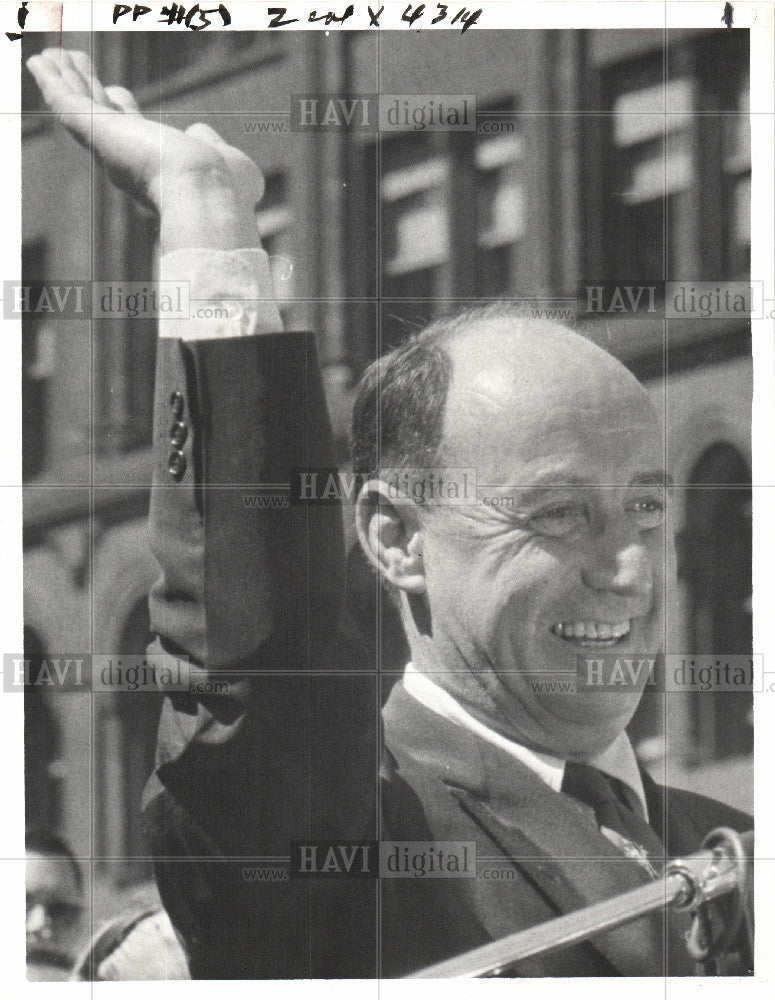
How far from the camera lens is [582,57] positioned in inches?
242

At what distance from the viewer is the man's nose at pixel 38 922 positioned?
609cm

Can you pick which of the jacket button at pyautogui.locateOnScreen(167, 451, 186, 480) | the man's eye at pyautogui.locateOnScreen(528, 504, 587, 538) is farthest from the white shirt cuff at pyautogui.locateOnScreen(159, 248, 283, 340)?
the man's eye at pyautogui.locateOnScreen(528, 504, 587, 538)

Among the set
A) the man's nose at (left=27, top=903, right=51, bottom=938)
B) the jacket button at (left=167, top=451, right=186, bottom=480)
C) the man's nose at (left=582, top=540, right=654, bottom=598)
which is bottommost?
the man's nose at (left=27, top=903, right=51, bottom=938)

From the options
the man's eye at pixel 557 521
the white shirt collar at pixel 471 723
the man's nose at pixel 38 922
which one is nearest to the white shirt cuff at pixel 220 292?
the man's eye at pixel 557 521

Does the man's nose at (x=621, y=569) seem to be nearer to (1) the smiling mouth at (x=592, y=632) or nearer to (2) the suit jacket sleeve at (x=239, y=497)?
(1) the smiling mouth at (x=592, y=632)

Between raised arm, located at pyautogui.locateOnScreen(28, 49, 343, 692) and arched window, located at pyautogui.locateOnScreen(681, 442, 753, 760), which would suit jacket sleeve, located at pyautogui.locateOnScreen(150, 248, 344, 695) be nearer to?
raised arm, located at pyautogui.locateOnScreen(28, 49, 343, 692)

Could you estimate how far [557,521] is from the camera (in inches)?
232

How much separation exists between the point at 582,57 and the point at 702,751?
2982mm

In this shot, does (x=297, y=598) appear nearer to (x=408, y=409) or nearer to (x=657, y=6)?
(x=408, y=409)

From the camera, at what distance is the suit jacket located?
5.93 metres

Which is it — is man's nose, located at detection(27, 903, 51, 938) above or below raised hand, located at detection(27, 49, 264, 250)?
below

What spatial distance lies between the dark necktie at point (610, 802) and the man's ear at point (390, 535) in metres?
1.02

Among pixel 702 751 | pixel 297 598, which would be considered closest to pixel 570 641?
pixel 702 751

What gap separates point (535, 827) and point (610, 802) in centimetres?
35
